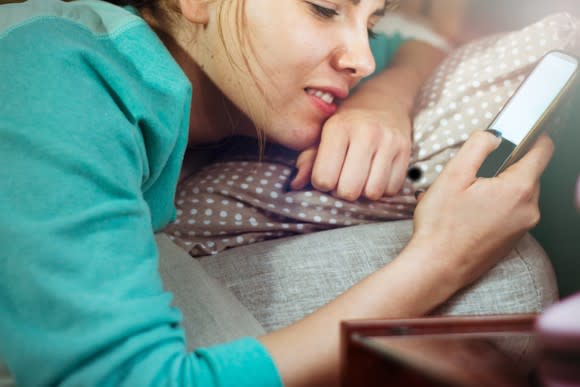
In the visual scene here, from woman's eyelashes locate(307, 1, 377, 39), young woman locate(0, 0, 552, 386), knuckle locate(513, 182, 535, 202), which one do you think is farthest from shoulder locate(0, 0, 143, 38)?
knuckle locate(513, 182, 535, 202)

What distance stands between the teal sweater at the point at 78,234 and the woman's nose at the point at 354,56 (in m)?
0.20

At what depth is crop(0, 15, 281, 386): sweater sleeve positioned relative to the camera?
410mm

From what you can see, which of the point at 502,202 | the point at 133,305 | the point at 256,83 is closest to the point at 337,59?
the point at 256,83

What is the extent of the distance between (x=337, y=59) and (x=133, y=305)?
0.32 metres

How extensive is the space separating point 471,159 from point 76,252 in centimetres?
37

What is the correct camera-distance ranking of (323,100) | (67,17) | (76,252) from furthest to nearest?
(323,100) → (67,17) → (76,252)

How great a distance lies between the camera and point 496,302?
1.92ft

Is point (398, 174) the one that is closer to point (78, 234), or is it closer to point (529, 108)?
point (529, 108)

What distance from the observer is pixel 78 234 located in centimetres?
43

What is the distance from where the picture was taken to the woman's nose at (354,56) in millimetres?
605

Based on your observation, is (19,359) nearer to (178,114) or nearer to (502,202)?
(178,114)

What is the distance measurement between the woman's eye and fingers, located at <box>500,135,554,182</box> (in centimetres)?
23

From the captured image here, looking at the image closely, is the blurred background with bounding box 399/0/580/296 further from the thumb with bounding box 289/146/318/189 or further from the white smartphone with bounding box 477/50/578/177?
the thumb with bounding box 289/146/318/189

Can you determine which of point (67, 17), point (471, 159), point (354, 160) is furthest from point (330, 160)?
point (67, 17)
